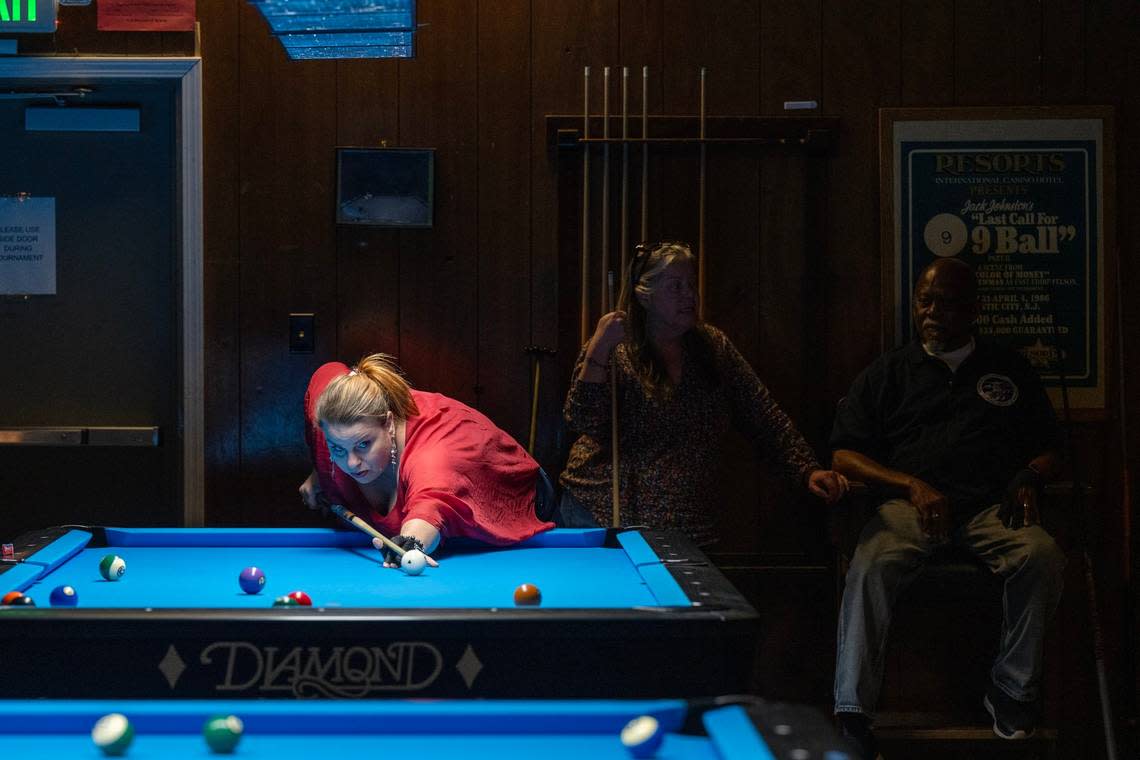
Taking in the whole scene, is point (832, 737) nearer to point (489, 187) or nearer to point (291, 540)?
point (291, 540)

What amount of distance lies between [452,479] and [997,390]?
167cm

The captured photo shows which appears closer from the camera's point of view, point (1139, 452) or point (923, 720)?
point (923, 720)

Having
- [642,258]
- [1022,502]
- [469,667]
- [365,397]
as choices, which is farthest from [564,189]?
[469,667]

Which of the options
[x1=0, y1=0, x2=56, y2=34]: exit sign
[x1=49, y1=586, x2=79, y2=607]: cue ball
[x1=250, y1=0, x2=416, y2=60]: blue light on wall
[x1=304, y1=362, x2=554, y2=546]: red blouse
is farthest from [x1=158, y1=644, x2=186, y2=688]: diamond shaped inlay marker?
[x1=0, y1=0, x2=56, y2=34]: exit sign

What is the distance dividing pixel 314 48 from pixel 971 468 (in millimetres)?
2138

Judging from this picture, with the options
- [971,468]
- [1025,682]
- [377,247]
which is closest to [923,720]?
[1025,682]

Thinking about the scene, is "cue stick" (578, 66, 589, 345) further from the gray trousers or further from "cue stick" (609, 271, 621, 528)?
the gray trousers

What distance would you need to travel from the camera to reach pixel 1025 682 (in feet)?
9.71

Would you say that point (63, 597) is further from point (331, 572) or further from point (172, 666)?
point (331, 572)

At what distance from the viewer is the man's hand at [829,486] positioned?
10.4ft

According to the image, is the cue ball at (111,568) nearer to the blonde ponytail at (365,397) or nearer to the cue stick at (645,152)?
the blonde ponytail at (365,397)

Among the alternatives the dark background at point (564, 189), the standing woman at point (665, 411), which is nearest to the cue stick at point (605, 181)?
the dark background at point (564, 189)

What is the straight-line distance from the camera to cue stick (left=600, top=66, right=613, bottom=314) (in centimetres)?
356

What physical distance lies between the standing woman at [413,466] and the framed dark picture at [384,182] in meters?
0.68
